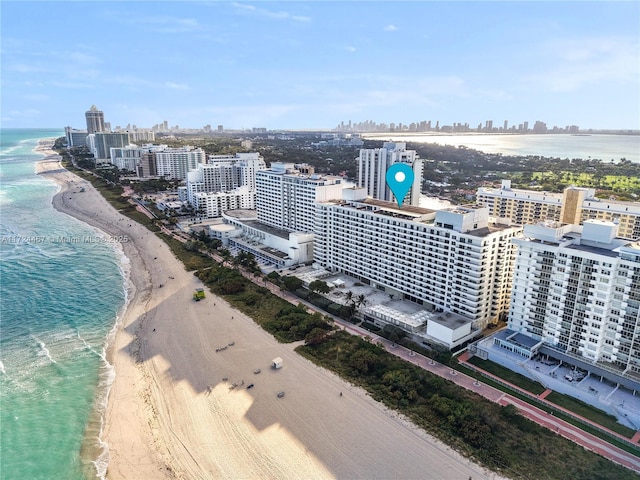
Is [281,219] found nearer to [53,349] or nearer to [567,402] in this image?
[53,349]

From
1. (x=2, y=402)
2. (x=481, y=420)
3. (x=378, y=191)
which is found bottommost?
(x=2, y=402)

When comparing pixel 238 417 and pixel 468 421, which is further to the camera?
pixel 238 417

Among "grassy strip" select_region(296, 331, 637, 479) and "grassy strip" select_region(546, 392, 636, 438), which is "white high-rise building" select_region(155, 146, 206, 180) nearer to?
"grassy strip" select_region(296, 331, 637, 479)

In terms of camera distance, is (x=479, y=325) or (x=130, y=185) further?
(x=130, y=185)

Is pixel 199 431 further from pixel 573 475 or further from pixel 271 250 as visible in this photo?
pixel 271 250

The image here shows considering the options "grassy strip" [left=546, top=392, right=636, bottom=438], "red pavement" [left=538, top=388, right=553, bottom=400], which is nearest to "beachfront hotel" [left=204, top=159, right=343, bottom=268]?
"red pavement" [left=538, top=388, right=553, bottom=400]

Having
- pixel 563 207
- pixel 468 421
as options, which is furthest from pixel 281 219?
pixel 468 421

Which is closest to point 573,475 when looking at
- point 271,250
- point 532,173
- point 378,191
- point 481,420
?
point 481,420

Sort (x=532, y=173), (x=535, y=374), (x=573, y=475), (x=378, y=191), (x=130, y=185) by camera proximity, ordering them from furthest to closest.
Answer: (x=532, y=173) < (x=130, y=185) < (x=378, y=191) < (x=535, y=374) < (x=573, y=475)

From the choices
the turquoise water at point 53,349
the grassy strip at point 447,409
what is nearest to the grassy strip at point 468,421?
the grassy strip at point 447,409
